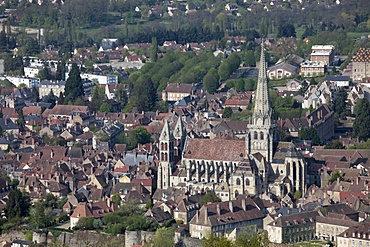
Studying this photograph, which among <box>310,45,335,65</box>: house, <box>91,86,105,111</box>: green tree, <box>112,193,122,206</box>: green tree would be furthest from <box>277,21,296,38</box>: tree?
<box>112,193,122,206</box>: green tree

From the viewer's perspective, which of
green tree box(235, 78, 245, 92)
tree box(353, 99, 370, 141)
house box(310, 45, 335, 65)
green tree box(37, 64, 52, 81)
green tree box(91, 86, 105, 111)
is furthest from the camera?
green tree box(37, 64, 52, 81)

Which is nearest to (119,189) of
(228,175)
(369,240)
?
(228,175)

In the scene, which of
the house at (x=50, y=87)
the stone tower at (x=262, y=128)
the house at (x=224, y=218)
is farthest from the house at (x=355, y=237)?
the house at (x=50, y=87)

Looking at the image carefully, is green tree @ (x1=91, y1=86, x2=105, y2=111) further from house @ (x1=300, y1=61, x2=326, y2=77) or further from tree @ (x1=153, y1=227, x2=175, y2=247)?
tree @ (x1=153, y1=227, x2=175, y2=247)

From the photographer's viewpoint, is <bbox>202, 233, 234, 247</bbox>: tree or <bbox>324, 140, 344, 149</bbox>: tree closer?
<bbox>202, 233, 234, 247</bbox>: tree

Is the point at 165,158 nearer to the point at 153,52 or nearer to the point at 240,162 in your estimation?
the point at 240,162

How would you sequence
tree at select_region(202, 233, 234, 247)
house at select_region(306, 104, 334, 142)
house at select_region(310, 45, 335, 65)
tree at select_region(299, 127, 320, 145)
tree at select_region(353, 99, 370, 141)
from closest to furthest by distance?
tree at select_region(202, 233, 234, 247)
tree at select_region(299, 127, 320, 145)
tree at select_region(353, 99, 370, 141)
house at select_region(306, 104, 334, 142)
house at select_region(310, 45, 335, 65)

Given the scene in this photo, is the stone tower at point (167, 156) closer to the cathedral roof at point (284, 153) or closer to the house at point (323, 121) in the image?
the cathedral roof at point (284, 153)
